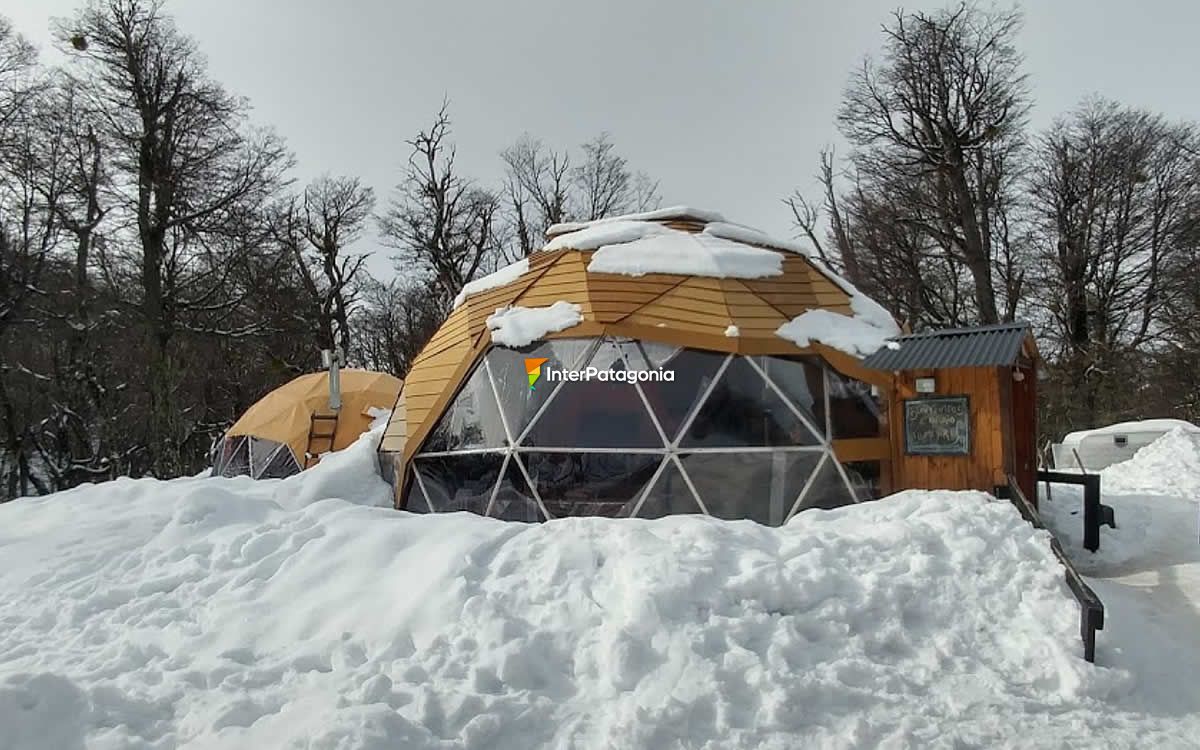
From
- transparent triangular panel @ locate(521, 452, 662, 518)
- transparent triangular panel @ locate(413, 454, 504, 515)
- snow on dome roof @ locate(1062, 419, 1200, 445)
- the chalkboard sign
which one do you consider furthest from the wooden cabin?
snow on dome roof @ locate(1062, 419, 1200, 445)

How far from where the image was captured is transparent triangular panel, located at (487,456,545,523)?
23.7ft

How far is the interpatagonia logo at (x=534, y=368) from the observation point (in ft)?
24.5

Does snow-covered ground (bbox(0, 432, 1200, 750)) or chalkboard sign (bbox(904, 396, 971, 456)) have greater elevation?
chalkboard sign (bbox(904, 396, 971, 456))

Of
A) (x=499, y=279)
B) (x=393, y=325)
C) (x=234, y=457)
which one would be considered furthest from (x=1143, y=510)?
(x=393, y=325)

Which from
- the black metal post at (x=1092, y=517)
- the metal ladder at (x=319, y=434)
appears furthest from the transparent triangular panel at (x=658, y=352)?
the metal ladder at (x=319, y=434)

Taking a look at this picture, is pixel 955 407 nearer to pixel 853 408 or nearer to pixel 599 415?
pixel 853 408

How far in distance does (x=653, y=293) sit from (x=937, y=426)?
3.31 m

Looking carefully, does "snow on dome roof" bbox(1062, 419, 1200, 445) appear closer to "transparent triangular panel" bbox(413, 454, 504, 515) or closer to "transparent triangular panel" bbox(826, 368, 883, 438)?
"transparent triangular panel" bbox(826, 368, 883, 438)

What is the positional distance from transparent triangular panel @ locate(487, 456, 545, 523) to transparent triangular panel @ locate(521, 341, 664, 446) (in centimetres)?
36

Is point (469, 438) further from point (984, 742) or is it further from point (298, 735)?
point (984, 742)

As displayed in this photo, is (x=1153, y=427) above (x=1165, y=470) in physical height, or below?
above

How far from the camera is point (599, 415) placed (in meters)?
7.20

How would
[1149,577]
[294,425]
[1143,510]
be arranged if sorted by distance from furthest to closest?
[294,425]
[1143,510]
[1149,577]

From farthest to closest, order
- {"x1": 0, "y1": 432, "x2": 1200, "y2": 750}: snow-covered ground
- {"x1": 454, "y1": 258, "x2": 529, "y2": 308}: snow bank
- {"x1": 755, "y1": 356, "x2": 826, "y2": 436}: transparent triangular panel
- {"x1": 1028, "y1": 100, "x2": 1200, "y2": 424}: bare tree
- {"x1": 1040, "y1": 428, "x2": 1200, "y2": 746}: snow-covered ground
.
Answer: {"x1": 1028, "y1": 100, "x2": 1200, "y2": 424}: bare tree
{"x1": 454, "y1": 258, "x2": 529, "y2": 308}: snow bank
{"x1": 755, "y1": 356, "x2": 826, "y2": 436}: transparent triangular panel
{"x1": 1040, "y1": 428, "x2": 1200, "y2": 746}: snow-covered ground
{"x1": 0, "y1": 432, "x2": 1200, "y2": 750}: snow-covered ground
